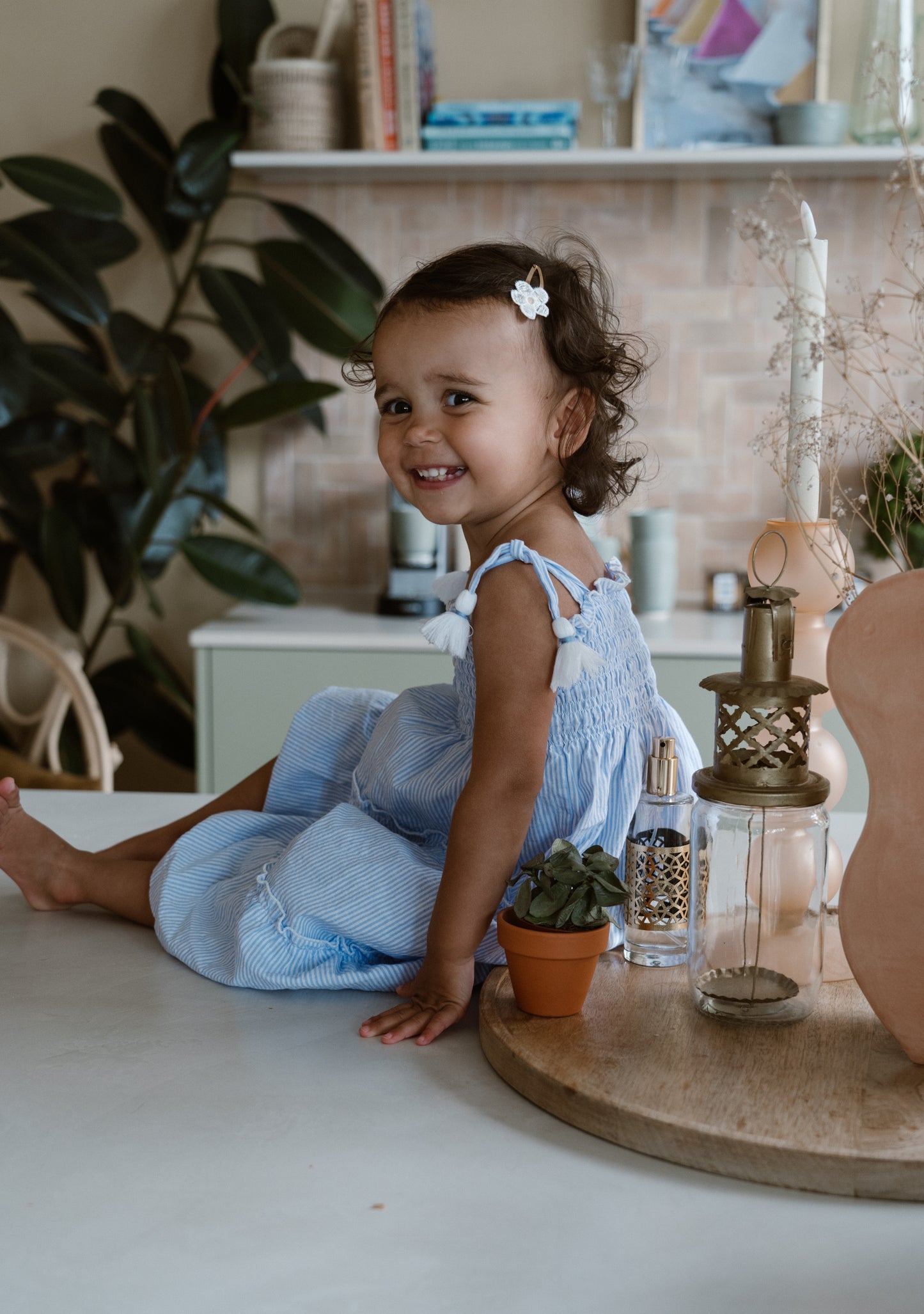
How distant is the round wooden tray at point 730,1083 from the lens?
0.64 m

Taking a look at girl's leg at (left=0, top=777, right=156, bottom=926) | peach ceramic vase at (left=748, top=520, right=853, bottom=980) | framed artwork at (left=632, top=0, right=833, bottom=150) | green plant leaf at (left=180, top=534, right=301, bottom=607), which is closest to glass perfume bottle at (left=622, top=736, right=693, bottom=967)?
peach ceramic vase at (left=748, top=520, right=853, bottom=980)

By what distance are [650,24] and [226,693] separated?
69.1 inches

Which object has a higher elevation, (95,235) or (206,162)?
(206,162)

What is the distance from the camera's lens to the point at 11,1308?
0.55m

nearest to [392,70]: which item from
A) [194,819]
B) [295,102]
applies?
[295,102]

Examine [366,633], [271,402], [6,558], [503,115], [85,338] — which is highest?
[503,115]

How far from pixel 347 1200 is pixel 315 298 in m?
2.41

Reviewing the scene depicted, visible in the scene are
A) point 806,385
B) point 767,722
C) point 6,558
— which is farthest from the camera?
point 6,558

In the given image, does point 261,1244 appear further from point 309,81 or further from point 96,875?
point 309,81

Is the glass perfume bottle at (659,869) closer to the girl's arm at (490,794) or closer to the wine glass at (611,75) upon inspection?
the girl's arm at (490,794)

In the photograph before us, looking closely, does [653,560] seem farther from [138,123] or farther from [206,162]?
[138,123]

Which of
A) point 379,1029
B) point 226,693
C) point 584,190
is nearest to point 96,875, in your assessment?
point 379,1029

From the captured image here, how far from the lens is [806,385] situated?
2.89ft

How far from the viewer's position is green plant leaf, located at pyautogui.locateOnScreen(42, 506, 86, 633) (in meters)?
2.82
